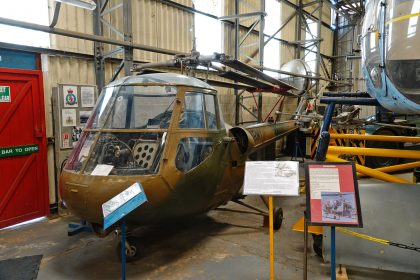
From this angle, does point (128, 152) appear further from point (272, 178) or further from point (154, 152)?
point (272, 178)

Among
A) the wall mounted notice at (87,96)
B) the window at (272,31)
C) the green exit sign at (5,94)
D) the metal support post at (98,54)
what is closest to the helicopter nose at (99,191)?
the green exit sign at (5,94)

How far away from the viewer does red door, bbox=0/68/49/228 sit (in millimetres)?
4676

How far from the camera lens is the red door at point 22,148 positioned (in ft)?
15.3

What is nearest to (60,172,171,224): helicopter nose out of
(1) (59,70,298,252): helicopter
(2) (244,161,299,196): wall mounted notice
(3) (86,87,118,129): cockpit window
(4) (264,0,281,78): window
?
(1) (59,70,298,252): helicopter

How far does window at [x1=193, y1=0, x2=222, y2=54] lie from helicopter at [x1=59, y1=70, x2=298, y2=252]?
5.26m

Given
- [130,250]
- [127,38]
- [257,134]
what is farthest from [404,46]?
[127,38]

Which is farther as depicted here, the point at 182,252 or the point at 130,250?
the point at 182,252

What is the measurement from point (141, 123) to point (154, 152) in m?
0.56

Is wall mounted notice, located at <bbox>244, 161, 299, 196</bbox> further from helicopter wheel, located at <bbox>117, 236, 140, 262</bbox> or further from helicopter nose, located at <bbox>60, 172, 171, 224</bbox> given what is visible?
helicopter wheel, located at <bbox>117, 236, 140, 262</bbox>

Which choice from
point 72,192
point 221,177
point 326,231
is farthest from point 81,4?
point 326,231

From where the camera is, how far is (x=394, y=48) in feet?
8.24

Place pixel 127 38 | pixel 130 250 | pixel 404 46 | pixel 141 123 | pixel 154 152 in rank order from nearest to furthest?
pixel 404 46 → pixel 154 152 → pixel 130 250 → pixel 141 123 → pixel 127 38

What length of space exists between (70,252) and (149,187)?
5.16 feet

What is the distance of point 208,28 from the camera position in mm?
9320
